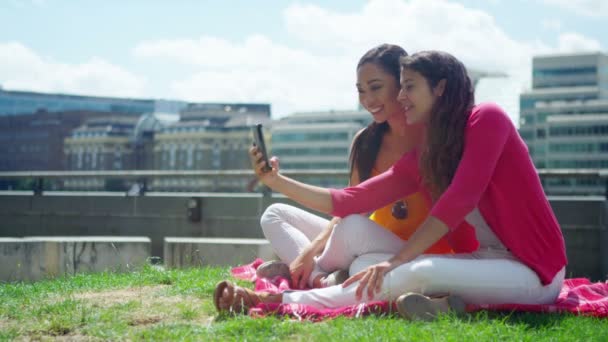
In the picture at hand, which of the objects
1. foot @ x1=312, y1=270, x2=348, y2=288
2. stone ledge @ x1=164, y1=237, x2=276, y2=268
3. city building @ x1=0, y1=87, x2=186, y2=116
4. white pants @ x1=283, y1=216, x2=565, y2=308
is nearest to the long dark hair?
foot @ x1=312, y1=270, x2=348, y2=288

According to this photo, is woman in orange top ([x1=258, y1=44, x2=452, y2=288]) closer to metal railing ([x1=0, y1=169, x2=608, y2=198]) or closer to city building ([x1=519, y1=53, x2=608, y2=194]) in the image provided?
metal railing ([x1=0, y1=169, x2=608, y2=198])

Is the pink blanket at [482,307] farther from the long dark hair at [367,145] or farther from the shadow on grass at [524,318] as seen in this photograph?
the long dark hair at [367,145]

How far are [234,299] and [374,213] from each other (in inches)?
57.9

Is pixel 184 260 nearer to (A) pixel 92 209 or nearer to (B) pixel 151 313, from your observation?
(B) pixel 151 313

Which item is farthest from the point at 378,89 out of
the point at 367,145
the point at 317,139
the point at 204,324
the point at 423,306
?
the point at 317,139

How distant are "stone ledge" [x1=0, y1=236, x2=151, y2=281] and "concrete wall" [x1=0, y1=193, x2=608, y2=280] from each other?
397 centimetres

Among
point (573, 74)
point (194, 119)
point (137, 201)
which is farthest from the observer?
point (194, 119)

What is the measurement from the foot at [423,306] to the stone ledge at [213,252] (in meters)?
3.39

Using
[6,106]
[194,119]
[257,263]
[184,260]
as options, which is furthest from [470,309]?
[6,106]

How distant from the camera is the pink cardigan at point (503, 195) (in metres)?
3.98

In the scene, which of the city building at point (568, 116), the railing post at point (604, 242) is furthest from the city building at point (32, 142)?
the railing post at point (604, 242)

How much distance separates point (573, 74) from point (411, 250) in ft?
364

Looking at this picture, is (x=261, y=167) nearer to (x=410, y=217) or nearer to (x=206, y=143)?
(x=410, y=217)

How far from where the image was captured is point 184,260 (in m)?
7.42
